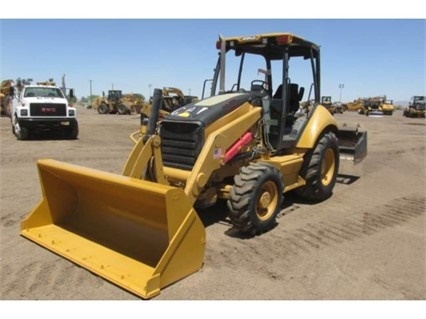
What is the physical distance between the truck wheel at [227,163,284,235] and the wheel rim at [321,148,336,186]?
2.02 m

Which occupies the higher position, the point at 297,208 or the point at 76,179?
the point at 76,179

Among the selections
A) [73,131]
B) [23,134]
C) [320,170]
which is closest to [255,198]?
[320,170]

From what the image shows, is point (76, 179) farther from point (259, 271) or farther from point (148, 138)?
point (259, 271)

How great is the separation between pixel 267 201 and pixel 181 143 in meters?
1.27

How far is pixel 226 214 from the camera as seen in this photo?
19.0 feet

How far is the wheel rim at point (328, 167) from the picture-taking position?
274 inches

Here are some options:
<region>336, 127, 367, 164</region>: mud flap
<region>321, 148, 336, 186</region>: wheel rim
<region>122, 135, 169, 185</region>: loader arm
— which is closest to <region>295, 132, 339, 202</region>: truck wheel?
<region>321, 148, 336, 186</region>: wheel rim

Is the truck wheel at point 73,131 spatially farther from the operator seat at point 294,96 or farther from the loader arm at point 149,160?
the loader arm at point 149,160

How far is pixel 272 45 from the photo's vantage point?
600 cm

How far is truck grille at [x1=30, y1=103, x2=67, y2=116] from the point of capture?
46.7ft

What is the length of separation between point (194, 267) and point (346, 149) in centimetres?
530

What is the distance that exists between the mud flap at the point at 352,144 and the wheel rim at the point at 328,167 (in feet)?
3.96

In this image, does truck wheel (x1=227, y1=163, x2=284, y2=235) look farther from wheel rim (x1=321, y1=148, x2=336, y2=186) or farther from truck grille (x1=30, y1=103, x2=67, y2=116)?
truck grille (x1=30, y1=103, x2=67, y2=116)

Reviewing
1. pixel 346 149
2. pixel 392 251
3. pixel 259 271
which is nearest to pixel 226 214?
pixel 259 271
